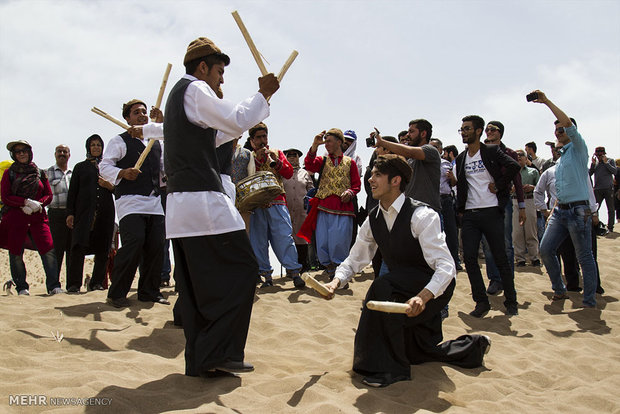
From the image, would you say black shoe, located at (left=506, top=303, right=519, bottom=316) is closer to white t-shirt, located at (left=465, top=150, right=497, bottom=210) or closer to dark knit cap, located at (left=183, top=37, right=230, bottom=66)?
white t-shirt, located at (left=465, top=150, right=497, bottom=210)

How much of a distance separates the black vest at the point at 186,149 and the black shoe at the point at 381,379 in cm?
159

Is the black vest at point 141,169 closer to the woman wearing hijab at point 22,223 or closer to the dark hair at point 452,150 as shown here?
the woman wearing hijab at point 22,223

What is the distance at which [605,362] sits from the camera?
488 cm

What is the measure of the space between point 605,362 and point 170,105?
4.10 metres

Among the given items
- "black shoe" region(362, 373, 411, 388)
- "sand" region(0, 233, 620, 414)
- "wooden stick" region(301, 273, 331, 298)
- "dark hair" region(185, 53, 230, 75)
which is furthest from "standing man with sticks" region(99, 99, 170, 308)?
"black shoe" region(362, 373, 411, 388)

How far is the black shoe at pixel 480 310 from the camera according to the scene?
21.2ft

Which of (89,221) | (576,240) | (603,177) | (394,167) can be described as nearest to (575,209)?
(576,240)

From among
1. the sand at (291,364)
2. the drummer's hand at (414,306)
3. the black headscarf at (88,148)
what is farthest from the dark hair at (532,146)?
the drummer's hand at (414,306)

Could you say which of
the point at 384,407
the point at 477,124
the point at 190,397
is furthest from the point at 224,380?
the point at 477,124

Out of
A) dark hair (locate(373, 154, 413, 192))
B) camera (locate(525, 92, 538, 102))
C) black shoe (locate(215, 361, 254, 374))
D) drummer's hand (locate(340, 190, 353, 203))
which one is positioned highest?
camera (locate(525, 92, 538, 102))

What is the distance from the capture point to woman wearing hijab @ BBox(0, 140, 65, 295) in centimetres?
736

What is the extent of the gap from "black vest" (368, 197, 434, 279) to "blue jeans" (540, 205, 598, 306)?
3432mm

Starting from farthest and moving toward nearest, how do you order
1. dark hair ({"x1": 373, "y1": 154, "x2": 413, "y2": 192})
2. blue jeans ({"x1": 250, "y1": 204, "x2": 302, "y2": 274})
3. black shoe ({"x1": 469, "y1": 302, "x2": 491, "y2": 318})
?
blue jeans ({"x1": 250, "y1": 204, "x2": 302, "y2": 274}), black shoe ({"x1": 469, "y1": 302, "x2": 491, "y2": 318}), dark hair ({"x1": 373, "y1": 154, "x2": 413, "y2": 192})

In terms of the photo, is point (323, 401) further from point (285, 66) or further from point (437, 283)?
point (285, 66)
